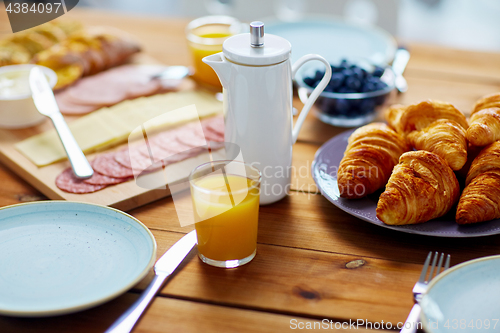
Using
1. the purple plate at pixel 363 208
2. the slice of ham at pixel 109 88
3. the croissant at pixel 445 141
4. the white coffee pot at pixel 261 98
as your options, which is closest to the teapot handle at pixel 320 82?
the white coffee pot at pixel 261 98

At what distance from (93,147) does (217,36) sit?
62 cm

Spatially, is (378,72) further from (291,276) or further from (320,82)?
(291,276)

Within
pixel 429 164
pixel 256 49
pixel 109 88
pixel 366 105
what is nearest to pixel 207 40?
pixel 109 88

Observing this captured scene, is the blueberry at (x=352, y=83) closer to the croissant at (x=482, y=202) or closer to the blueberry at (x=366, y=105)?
the blueberry at (x=366, y=105)

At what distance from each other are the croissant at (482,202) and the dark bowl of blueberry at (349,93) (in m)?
0.45

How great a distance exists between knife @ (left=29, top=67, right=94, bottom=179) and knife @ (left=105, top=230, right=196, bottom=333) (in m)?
0.32

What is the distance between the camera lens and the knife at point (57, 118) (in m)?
1.05

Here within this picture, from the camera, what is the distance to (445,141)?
0.88 m

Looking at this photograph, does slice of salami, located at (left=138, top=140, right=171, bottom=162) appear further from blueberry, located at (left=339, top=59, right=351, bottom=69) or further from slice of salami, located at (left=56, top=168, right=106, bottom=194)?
blueberry, located at (left=339, top=59, right=351, bottom=69)

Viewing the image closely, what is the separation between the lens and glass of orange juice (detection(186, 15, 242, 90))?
1.48 m

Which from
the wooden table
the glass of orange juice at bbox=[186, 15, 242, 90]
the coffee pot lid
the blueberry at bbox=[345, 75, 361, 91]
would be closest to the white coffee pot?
the coffee pot lid


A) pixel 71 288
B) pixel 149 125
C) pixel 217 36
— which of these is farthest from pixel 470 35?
pixel 71 288

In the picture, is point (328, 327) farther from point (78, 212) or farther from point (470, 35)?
point (470, 35)

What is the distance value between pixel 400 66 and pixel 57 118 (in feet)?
3.48
